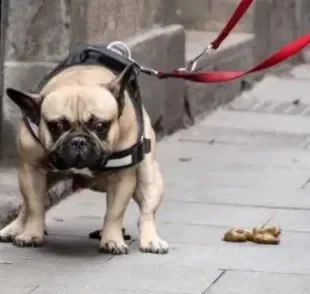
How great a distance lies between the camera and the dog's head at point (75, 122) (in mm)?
5695

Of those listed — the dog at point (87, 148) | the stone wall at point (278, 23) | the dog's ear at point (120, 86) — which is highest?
Answer: the dog's ear at point (120, 86)

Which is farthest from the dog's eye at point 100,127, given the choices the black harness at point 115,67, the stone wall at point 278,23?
the stone wall at point 278,23

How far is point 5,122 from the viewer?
26.2 ft

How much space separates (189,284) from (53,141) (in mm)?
920

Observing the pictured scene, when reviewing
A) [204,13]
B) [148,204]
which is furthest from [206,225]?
[204,13]

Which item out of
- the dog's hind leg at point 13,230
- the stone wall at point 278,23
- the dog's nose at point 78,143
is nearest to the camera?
the dog's nose at point 78,143

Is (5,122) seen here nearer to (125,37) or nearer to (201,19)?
(125,37)

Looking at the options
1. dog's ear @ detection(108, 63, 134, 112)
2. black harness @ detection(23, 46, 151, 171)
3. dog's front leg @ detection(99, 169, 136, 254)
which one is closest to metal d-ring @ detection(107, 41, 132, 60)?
black harness @ detection(23, 46, 151, 171)

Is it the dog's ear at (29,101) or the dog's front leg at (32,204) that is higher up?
the dog's ear at (29,101)

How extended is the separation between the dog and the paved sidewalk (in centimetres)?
13

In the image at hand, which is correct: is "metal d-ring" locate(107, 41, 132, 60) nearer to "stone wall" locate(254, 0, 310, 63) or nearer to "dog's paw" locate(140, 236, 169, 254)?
"dog's paw" locate(140, 236, 169, 254)

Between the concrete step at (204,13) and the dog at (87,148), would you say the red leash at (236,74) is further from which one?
the concrete step at (204,13)

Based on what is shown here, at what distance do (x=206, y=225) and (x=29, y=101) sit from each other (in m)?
1.60

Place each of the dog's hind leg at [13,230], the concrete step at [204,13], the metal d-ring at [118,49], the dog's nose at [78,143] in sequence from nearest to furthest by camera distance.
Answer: the dog's nose at [78,143], the dog's hind leg at [13,230], the metal d-ring at [118,49], the concrete step at [204,13]
